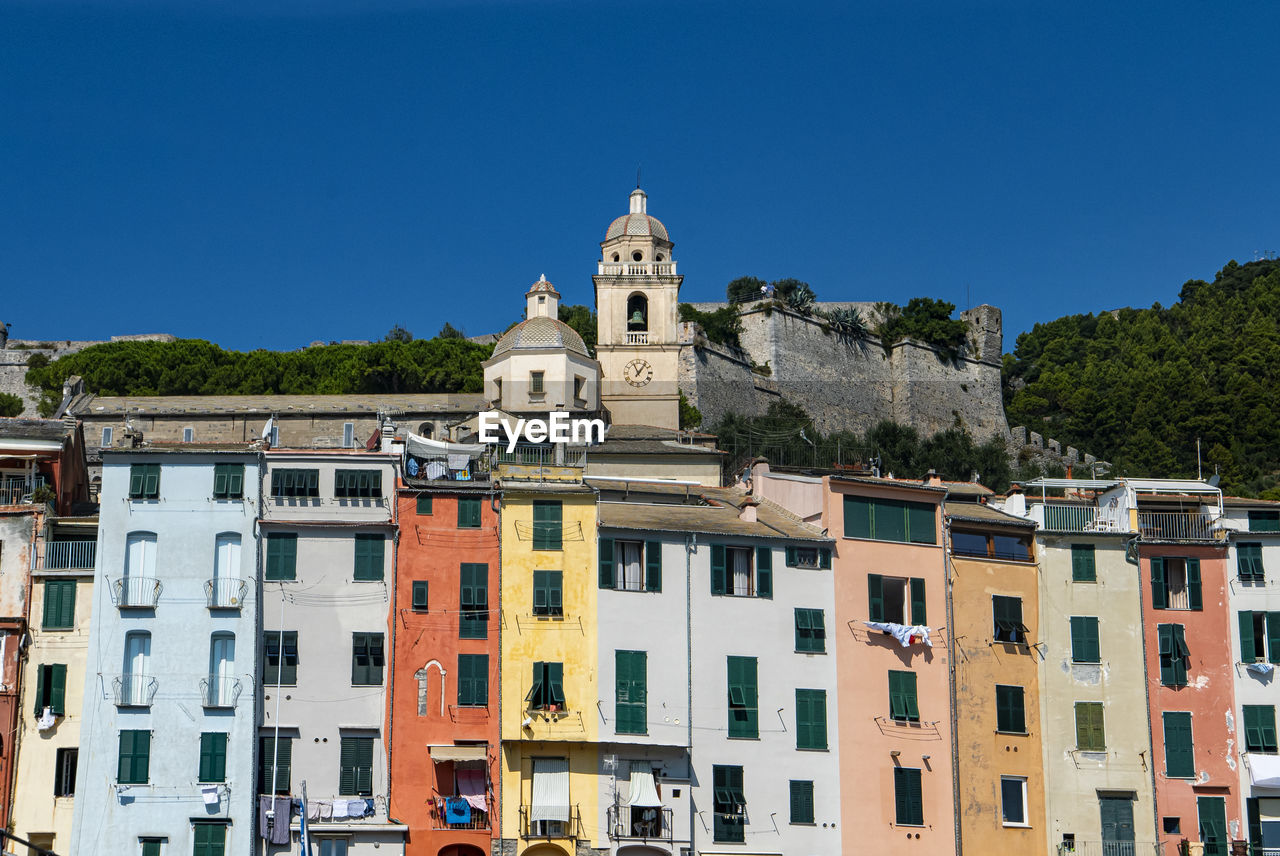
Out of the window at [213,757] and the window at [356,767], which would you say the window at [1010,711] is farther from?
the window at [213,757]

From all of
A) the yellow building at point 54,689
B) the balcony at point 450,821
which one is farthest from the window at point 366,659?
the yellow building at point 54,689

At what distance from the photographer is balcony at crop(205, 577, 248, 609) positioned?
45.2 m

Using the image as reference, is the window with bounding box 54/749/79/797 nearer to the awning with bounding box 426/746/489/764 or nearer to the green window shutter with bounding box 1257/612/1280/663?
the awning with bounding box 426/746/489/764

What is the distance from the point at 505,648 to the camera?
45.9m

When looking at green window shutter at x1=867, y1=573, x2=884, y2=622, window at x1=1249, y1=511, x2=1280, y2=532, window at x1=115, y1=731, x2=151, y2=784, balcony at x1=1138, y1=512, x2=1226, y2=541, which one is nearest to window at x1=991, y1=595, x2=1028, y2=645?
green window shutter at x1=867, y1=573, x2=884, y2=622

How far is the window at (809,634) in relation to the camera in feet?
155

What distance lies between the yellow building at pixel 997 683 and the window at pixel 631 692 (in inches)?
353

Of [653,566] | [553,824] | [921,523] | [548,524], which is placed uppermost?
[921,523]

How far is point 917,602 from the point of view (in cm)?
4872

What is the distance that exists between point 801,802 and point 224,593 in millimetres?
16353

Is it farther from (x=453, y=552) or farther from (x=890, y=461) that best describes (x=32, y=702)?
(x=890, y=461)

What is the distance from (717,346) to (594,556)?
6554cm

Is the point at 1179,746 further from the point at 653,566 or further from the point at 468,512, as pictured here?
the point at 468,512

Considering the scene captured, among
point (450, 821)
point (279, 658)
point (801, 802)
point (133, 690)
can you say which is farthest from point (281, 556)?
point (801, 802)
